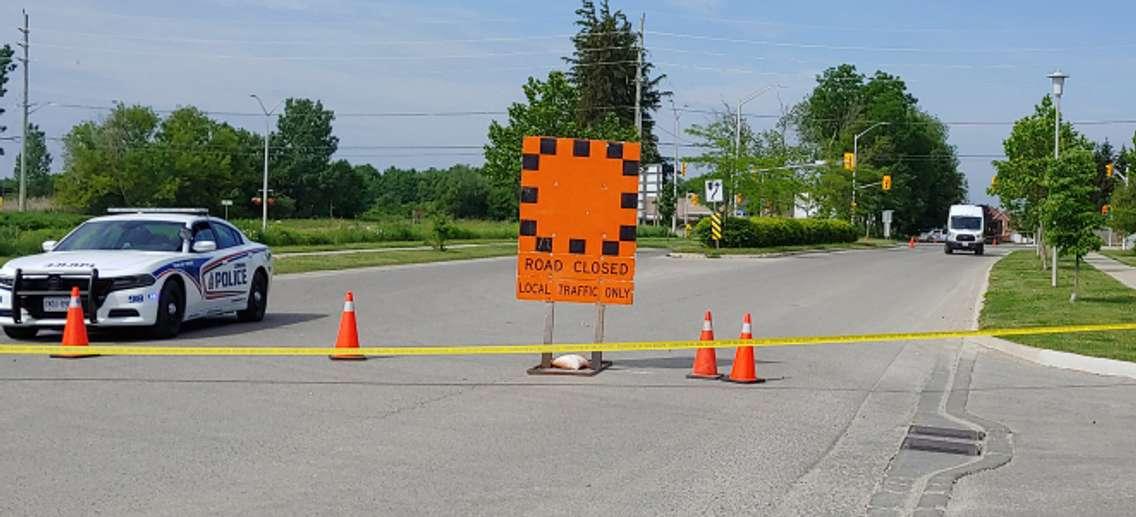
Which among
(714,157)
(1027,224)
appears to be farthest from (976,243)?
(1027,224)

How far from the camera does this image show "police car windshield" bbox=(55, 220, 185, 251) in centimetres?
1496

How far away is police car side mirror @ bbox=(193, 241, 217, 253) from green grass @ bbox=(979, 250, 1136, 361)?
982 centimetres

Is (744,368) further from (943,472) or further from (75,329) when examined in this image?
(75,329)

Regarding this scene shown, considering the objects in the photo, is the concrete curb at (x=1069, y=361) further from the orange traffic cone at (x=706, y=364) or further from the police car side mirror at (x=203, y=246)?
the police car side mirror at (x=203, y=246)

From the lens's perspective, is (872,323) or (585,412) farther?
(872,323)

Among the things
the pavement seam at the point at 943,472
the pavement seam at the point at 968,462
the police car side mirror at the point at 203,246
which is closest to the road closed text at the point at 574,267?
the pavement seam at the point at 943,472

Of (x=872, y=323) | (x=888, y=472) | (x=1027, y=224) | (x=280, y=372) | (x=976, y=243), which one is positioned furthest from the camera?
(x=976, y=243)

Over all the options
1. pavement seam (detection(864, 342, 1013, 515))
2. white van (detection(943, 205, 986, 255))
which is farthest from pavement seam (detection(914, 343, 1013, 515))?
white van (detection(943, 205, 986, 255))

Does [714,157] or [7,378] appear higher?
[714,157]

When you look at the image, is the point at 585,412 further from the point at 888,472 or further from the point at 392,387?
the point at 888,472

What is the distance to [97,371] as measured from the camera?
1123 centimetres

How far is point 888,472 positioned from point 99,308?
901cm

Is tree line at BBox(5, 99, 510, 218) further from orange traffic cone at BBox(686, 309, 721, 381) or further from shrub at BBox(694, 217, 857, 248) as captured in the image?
orange traffic cone at BBox(686, 309, 721, 381)

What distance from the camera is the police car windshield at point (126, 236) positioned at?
15.0 meters
